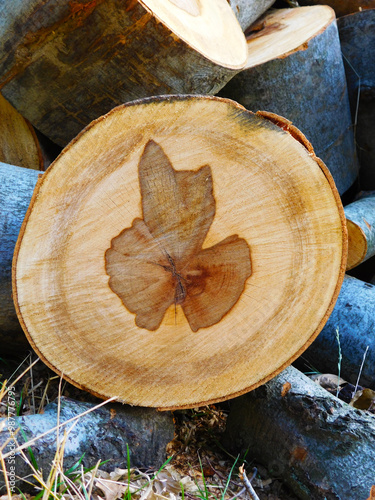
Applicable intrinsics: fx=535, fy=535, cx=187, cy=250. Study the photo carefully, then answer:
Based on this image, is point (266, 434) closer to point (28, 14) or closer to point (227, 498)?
point (227, 498)

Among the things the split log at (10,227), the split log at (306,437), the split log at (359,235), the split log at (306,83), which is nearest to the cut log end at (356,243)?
the split log at (359,235)

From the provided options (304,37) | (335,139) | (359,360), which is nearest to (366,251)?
(359,360)

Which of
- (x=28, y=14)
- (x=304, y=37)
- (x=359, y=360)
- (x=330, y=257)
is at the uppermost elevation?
(x=28, y=14)

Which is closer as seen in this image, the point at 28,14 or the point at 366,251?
the point at 28,14

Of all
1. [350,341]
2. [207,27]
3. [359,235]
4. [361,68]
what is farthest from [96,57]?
[361,68]

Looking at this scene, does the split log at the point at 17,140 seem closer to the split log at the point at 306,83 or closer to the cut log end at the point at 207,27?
the cut log end at the point at 207,27

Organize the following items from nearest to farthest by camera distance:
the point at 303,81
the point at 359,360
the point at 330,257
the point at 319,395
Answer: the point at 330,257, the point at 319,395, the point at 359,360, the point at 303,81
